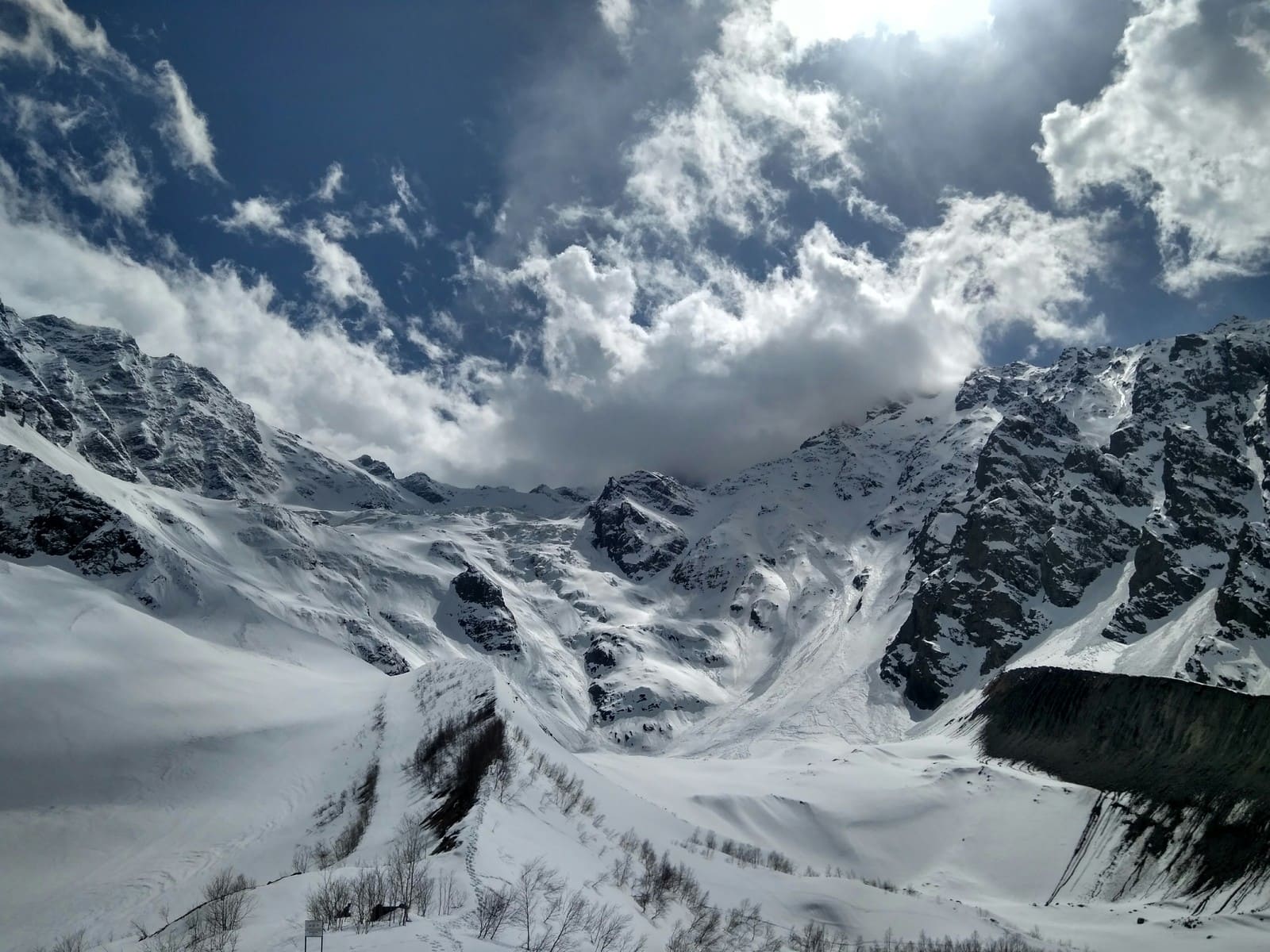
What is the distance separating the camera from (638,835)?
62188mm

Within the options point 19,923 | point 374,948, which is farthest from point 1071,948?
point 19,923

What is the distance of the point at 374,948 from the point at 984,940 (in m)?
46.9

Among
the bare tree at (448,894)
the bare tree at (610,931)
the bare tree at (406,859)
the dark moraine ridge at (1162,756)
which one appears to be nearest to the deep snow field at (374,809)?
the bare tree at (448,894)

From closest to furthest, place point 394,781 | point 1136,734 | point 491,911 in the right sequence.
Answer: point 491,911 → point 394,781 → point 1136,734

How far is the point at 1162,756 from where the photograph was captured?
99000mm

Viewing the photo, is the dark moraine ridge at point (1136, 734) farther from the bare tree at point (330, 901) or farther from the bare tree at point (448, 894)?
the bare tree at point (330, 901)

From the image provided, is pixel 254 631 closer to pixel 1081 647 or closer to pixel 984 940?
pixel 984 940

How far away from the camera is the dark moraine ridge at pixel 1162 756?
241 ft

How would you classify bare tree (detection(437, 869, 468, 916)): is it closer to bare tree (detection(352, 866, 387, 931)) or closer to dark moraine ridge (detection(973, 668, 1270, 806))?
bare tree (detection(352, 866, 387, 931))

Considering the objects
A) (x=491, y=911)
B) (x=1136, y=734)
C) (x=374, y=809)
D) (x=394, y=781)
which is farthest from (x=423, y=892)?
(x=1136, y=734)

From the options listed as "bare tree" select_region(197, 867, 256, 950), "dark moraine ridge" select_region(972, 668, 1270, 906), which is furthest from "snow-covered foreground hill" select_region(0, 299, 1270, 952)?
"dark moraine ridge" select_region(972, 668, 1270, 906)

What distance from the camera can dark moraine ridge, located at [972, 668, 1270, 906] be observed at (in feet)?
241

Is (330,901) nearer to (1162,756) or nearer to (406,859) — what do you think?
(406,859)

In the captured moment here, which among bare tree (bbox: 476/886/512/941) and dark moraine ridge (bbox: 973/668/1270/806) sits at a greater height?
dark moraine ridge (bbox: 973/668/1270/806)
